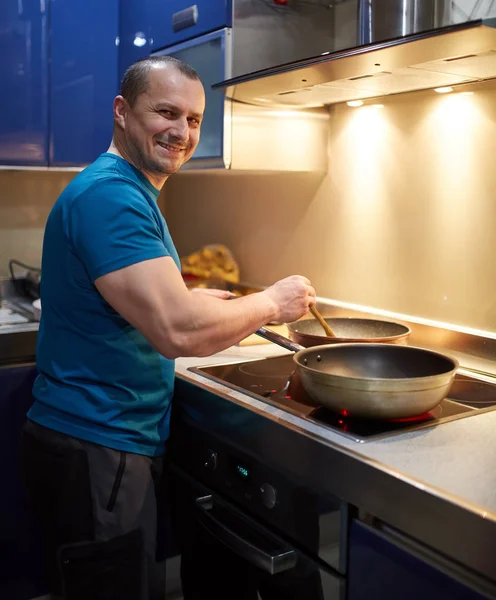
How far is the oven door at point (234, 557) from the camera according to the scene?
1255 millimetres

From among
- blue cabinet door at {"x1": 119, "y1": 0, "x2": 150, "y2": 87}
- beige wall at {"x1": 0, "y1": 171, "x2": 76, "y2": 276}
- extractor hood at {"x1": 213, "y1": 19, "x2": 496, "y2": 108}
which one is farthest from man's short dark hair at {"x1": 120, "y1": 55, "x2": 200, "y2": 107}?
beige wall at {"x1": 0, "y1": 171, "x2": 76, "y2": 276}

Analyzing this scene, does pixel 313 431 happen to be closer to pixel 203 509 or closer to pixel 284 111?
pixel 203 509

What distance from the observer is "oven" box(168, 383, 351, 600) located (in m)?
1.22

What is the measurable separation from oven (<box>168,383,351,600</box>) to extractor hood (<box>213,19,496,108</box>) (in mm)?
686

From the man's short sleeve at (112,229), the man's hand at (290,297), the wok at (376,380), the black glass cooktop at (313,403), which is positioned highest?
the man's short sleeve at (112,229)

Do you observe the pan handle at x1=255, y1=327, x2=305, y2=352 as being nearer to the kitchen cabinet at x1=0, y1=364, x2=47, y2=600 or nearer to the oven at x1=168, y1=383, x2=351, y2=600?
the oven at x1=168, y1=383, x2=351, y2=600

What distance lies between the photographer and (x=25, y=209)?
2695 mm

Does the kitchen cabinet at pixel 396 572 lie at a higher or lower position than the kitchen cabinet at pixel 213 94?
lower

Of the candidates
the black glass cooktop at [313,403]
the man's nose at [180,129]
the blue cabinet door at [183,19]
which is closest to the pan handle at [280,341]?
the black glass cooktop at [313,403]

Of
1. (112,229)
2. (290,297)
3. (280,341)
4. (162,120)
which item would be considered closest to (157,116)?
(162,120)

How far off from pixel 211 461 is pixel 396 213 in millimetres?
836

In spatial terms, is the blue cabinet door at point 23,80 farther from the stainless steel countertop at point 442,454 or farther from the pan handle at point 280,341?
the stainless steel countertop at point 442,454

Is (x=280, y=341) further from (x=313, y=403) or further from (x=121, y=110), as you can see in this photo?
(x=121, y=110)

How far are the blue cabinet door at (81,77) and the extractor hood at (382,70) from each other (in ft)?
2.23
